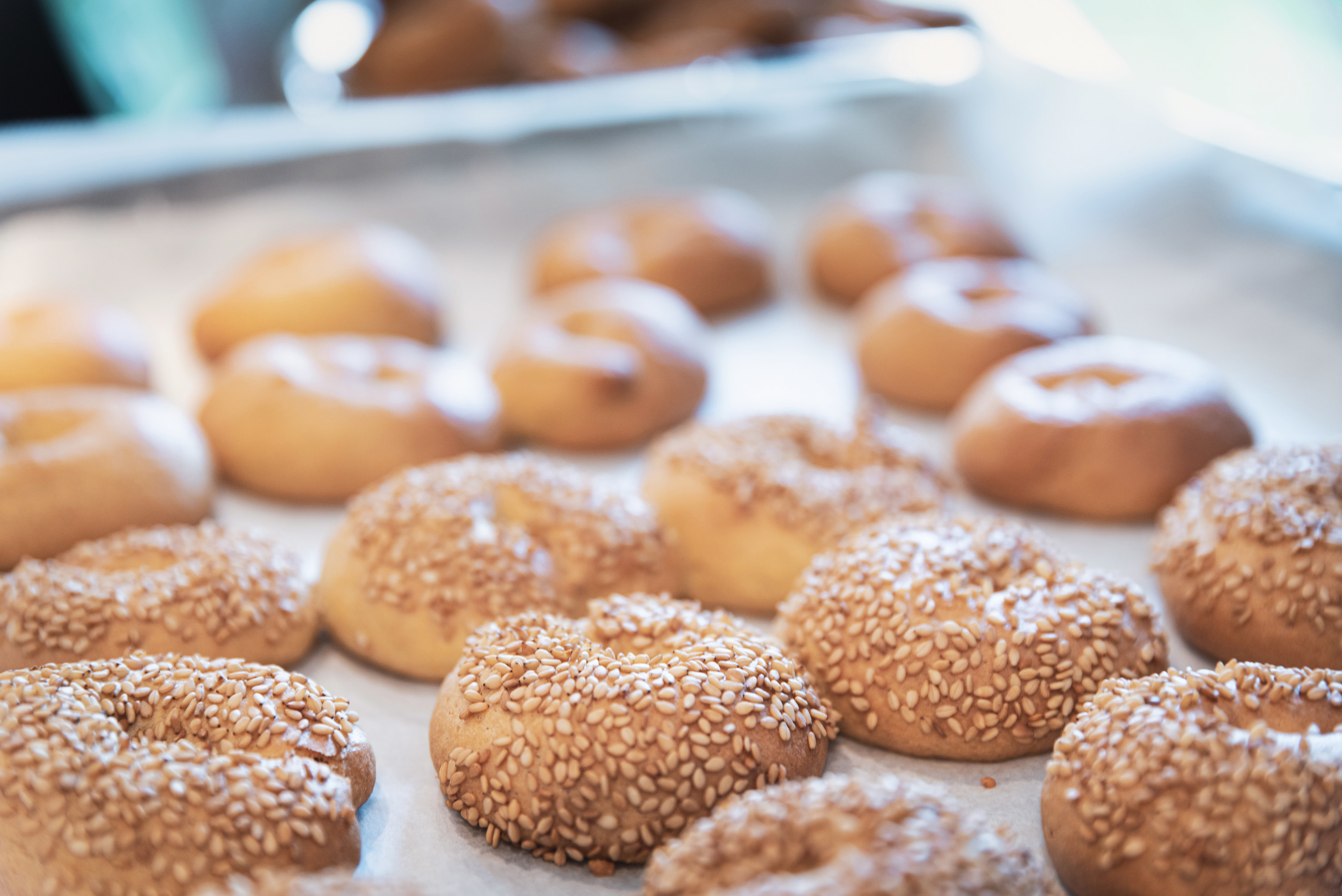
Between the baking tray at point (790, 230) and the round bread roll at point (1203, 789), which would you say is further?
the baking tray at point (790, 230)

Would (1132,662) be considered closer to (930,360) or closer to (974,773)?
(974,773)

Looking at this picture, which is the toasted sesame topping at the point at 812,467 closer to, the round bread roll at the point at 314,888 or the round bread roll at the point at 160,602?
the round bread roll at the point at 160,602

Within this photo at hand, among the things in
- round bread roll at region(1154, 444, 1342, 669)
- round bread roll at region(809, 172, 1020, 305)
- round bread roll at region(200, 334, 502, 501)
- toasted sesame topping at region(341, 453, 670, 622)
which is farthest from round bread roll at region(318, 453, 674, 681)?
round bread roll at region(809, 172, 1020, 305)

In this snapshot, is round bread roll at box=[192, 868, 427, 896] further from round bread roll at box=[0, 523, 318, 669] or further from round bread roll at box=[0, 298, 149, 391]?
round bread roll at box=[0, 298, 149, 391]

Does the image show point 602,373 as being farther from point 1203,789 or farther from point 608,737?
point 1203,789

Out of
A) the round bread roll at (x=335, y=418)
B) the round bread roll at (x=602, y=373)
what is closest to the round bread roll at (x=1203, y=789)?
the round bread roll at (x=602, y=373)

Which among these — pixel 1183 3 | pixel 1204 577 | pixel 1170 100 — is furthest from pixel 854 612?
pixel 1183 3
